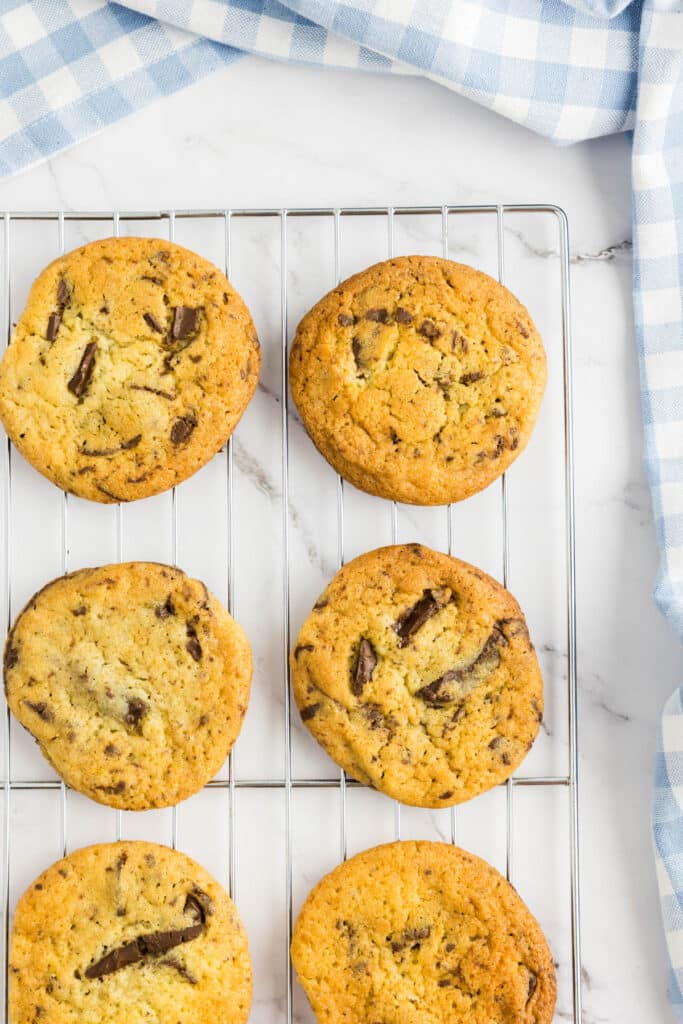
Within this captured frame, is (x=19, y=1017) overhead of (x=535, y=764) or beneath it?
beneath

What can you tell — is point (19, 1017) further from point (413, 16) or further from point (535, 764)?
point (413, 16)

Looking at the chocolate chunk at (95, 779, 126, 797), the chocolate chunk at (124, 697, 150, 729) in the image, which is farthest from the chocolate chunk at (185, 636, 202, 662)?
the chocolate chunk at (95, 779, 126, 797)

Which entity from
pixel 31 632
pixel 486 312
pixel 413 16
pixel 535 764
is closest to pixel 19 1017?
pixel 31 632

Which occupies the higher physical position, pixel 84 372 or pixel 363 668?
pixel 84 372

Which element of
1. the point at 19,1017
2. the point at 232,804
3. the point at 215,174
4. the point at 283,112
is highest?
the point at 283,112

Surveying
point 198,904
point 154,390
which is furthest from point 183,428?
point 198,904

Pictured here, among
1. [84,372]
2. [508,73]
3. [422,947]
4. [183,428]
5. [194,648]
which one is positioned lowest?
[422,947]

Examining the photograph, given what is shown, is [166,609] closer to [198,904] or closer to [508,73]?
[198,904]
